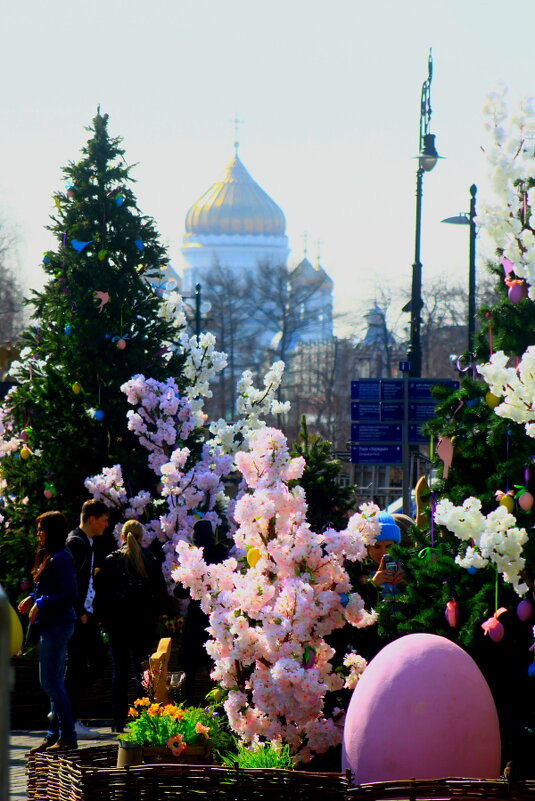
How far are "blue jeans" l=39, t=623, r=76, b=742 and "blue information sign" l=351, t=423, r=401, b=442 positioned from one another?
9683mm

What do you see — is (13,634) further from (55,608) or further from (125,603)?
(125,603)

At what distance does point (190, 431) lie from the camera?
45.9 feet

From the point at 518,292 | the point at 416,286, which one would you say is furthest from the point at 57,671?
the point at 416,286

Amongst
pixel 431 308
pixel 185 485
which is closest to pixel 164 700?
pixel 185 485

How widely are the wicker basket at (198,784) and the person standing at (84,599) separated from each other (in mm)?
3811

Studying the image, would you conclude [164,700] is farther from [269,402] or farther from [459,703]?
[269,402]

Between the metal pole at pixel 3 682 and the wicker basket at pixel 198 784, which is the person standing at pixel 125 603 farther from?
the metal pole at pixel 3 682

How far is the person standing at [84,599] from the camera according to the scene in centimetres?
992

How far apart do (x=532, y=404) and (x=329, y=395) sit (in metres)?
56.6

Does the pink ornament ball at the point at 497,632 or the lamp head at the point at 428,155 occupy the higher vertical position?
the lamp head at the point at 428,155

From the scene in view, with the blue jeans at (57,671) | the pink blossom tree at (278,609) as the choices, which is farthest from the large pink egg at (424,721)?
the blue jeans at (57,671)

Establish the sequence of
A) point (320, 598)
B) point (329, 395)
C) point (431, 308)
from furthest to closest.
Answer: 1. point (431, 308)
2. point (329, 395)
3. point (320, 598)

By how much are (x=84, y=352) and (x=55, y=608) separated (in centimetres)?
514

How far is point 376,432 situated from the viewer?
1838 cm
